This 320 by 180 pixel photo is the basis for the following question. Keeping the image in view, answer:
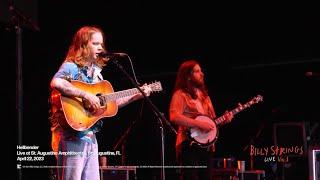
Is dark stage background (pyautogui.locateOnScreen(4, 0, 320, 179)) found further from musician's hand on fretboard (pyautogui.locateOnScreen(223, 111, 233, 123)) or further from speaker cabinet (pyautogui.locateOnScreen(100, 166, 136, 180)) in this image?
musician's hand on fretboard (pyautogui.locateOnScreen(223, 111, 233, 123))

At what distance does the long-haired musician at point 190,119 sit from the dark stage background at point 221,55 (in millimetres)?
515

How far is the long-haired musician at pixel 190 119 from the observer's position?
18.2ft

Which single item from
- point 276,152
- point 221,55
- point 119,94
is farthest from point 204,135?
point 221,55

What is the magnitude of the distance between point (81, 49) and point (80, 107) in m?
0.57

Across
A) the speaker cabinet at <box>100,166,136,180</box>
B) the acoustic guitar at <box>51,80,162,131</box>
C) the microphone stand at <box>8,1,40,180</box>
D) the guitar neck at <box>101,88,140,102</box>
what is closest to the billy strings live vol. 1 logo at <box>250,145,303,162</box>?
the speaker cabinet at <box>100,166,136,180</box>

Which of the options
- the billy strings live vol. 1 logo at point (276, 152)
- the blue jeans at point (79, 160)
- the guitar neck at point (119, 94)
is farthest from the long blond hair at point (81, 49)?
the billy strings live vol. 1 logo at point (276, 152)

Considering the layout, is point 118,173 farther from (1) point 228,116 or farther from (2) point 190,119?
(1) point 228,116

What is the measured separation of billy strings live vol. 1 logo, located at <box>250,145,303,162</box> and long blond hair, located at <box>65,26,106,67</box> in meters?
2.63

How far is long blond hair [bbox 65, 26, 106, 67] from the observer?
4844 millimetres

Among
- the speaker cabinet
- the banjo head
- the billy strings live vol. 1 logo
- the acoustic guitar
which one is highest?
the acoustic guitar

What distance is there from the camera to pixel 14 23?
5.18 metres

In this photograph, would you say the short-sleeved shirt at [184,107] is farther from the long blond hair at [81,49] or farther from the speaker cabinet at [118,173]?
the long blond hair at [81,49]

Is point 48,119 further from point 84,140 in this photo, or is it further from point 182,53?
point 182,53

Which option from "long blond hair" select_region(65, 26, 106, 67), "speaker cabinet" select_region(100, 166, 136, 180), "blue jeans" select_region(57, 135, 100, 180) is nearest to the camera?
"blue jeans" select_region(57, 135, 100, 180)
